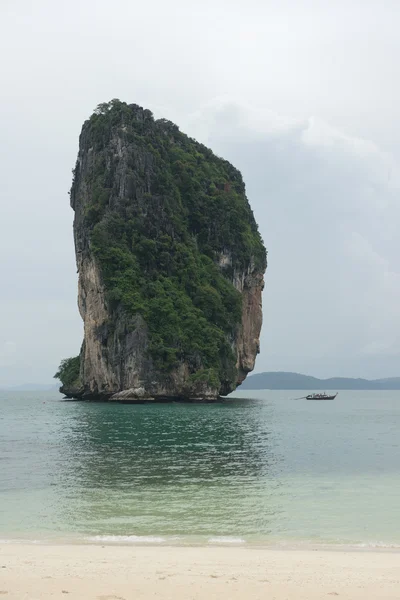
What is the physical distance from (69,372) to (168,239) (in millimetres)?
22168

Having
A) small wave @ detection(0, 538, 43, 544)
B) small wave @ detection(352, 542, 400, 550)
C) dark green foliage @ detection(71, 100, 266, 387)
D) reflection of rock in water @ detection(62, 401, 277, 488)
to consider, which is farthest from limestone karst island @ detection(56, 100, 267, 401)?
small wave @ detection(352, 542, 400, 550)

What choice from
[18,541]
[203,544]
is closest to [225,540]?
[203,544]

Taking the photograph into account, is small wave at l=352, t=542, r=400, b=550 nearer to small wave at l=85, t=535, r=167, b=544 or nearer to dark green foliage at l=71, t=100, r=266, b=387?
small wave at l=85, t=535, r=167, b=544

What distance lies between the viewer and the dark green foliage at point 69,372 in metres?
75.0

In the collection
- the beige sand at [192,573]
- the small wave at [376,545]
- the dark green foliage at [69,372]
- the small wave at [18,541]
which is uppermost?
the dark green foliage at [69,372]

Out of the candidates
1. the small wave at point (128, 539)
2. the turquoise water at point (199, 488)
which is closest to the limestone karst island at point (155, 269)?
the turquoise water at point (199, 488)

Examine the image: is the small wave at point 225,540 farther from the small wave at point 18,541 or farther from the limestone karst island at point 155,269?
the limestone karst island at point 155,269

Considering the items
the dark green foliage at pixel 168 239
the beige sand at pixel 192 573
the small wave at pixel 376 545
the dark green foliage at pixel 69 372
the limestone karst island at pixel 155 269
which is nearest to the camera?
the beige sand at pixel 192 573

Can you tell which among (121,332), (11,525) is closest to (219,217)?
(121,332)

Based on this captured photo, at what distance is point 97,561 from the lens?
870 cm

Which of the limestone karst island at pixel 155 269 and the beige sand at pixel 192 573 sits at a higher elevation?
the limestone karst island at pixel 155 269

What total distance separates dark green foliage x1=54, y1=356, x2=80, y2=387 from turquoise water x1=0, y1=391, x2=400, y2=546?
44.9 metres

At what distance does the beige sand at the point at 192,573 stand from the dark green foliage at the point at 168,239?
5134 centimetres

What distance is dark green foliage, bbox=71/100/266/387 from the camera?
63.4 metres
